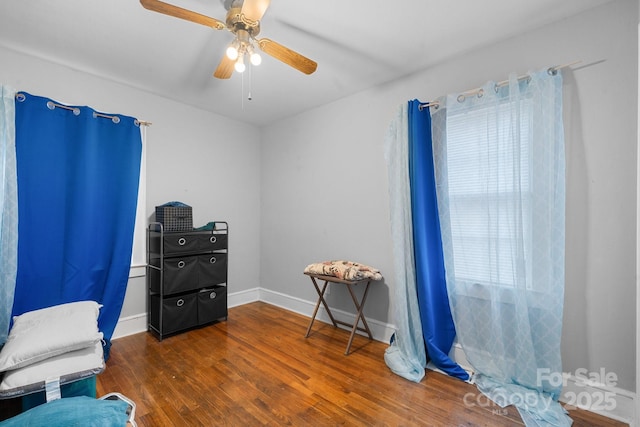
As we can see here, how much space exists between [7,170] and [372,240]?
2889 mm

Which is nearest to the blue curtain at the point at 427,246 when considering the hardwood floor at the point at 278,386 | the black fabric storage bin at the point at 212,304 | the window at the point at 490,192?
the window at the point at 490,192

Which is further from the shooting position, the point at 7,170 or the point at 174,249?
the point at 174,249

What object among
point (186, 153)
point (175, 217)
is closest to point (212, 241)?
point (175, 217)

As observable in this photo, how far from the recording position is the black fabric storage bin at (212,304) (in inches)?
119

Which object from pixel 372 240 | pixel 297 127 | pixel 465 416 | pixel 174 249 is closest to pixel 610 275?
pixel 465 416

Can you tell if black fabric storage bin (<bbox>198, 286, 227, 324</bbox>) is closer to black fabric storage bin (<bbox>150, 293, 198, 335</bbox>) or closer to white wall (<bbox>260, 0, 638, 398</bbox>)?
black fabric storage bin (<bbox>150, 293, 198, 335</bbox>)

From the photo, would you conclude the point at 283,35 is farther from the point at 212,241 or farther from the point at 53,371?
the point at 53,371

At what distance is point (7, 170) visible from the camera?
6.80 feet

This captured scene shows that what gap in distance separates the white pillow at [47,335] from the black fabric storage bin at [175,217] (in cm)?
106

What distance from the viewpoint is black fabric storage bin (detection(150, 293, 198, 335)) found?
2.78 m

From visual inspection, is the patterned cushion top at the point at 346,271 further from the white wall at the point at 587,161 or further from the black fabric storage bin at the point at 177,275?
the black fabric storage bin at the point at 177,275

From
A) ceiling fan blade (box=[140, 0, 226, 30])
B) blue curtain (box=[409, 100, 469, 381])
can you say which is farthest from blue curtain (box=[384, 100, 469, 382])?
ceiling fan blade (box=[140, 0, 226, 30])

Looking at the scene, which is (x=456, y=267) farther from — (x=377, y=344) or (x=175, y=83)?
(x=175, y=83)

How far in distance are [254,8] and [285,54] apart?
1.18 ft
